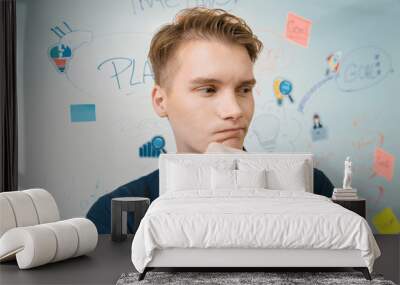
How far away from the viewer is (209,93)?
6.57 meters

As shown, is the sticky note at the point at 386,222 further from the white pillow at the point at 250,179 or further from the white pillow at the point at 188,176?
the white pillow at the point at 188,176

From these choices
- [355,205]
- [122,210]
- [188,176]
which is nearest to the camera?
[188,176]

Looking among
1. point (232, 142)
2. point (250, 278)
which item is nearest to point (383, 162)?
point (232, 142)

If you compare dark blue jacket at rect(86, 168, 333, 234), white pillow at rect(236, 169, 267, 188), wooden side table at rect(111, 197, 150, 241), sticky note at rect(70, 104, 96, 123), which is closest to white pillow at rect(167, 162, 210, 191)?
white pillow at rect(236, 169, 267, 188)

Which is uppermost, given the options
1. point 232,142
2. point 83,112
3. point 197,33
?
point 197,33

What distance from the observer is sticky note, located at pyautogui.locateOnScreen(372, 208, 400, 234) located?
6.87m

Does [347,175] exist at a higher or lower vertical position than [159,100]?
lower

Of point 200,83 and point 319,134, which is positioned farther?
point 319,134

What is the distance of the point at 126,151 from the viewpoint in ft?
22.5

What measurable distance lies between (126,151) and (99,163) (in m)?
0.32

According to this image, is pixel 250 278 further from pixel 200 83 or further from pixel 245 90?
pixel 245 90

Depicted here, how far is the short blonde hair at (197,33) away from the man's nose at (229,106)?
53 centimetres

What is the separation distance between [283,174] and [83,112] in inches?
90.7

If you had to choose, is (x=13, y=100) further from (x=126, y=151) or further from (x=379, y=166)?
(x=379, y=166)
